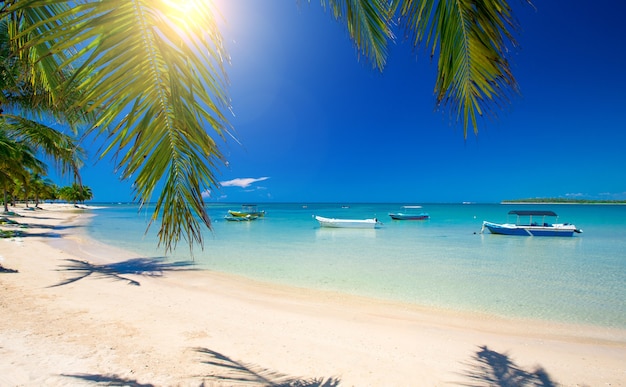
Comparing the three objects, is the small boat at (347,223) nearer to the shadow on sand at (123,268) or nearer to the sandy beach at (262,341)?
the shadow on sand at (123,268)

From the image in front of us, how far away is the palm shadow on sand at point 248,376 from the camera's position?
11.4 ft

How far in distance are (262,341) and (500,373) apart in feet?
11.5

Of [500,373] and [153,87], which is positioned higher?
[153,87]

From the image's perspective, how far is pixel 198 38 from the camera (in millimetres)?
1396

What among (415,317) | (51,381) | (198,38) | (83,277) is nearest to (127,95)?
(198,38)

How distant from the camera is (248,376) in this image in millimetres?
3605

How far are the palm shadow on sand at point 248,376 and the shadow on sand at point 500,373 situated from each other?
1.97 m

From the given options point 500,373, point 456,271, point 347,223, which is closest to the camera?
point 500,373

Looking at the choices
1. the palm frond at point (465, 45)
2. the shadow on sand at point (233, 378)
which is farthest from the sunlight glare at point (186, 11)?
the shadow on sand at point (233, 378)

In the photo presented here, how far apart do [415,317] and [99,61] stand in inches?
289

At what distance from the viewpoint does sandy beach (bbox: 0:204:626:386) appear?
3609 mm

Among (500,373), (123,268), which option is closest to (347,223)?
(123,268)

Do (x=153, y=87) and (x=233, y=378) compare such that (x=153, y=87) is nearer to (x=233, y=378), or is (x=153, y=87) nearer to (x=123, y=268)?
(x=233, y=378)

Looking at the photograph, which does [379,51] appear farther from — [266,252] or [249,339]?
[266,252]
